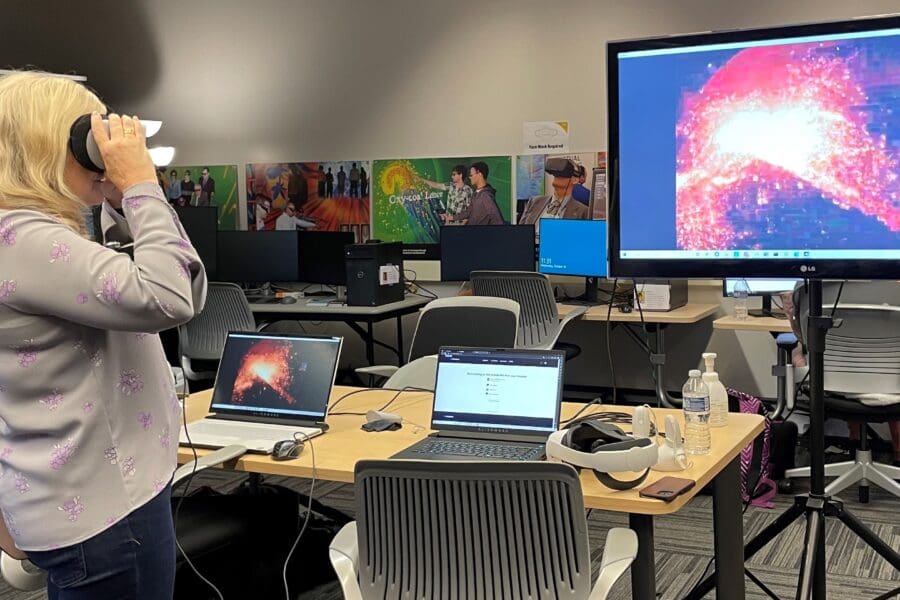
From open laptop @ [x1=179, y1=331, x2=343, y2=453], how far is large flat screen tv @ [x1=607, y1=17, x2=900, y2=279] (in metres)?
0.96

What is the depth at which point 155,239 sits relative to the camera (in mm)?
1355

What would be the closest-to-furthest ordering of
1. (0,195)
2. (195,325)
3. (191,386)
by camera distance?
(0,195)
(195,325)
(191,386)

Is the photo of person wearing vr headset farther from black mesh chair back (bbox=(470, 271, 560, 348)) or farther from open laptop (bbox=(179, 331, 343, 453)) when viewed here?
open laptop (bbox=(179, 331, 343, 453))

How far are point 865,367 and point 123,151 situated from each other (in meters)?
3.20

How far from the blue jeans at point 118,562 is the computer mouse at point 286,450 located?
75cm

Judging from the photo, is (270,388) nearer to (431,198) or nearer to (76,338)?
(76,338)

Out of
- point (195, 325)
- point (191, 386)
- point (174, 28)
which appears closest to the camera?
point (195, 325)

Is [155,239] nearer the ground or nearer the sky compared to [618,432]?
nearer the sky

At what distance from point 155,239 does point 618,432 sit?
108cm

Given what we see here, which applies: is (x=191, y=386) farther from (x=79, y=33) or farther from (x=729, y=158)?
(x=729, y=158)

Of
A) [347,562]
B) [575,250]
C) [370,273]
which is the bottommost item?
[347,562]

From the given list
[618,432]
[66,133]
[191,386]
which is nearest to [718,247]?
[618,432]

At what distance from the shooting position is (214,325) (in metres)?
5.11

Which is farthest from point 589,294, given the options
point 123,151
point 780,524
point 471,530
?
point 123,151
